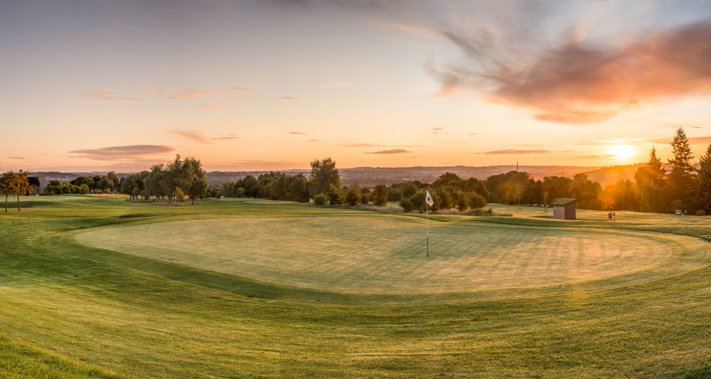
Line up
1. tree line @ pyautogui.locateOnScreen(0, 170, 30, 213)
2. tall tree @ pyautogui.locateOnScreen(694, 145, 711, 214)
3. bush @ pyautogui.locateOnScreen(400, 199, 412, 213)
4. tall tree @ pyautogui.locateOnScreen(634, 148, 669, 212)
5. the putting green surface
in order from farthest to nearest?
tall tree @ pyautogui.locateOnScreen(634, 148, 669, 212) < tall tree @ pyautogui.locateOnScreen(694, 145, 711, 214) < bush @ pyautogui.locateOnScreen(400, 199, 412, 213) < tree line @ pyautogui.locateOnScreen(0, 170, 30, 213) < the putting green surface

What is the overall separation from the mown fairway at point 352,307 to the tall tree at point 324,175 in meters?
81.4

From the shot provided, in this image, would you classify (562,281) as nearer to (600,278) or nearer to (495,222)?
(600,278)

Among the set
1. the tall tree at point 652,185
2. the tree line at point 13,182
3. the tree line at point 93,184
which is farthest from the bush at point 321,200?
the tree line at point 93,184

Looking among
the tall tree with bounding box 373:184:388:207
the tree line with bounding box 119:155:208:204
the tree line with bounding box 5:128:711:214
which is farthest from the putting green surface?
the tree line with bounding box 119:155:208:204

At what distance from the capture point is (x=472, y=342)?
11.6 m

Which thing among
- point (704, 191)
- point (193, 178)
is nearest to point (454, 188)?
point (704, 191)

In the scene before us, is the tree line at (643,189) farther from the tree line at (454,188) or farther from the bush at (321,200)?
the bush at (321,200)

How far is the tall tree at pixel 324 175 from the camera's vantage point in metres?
116

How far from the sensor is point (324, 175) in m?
116

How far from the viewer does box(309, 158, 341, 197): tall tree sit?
11616cm

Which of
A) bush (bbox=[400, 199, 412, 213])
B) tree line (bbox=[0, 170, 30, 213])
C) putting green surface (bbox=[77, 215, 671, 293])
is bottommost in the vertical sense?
putting green surface (bbox=[77, 215, 671, 293])

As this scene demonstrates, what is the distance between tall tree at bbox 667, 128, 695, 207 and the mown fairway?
8397 centimetres

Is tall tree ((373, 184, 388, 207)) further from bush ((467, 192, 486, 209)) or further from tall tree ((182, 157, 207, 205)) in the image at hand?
tall tree ((182, 157, 207, 205))

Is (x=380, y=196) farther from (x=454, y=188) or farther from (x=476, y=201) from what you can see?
(x=454, y=188)
